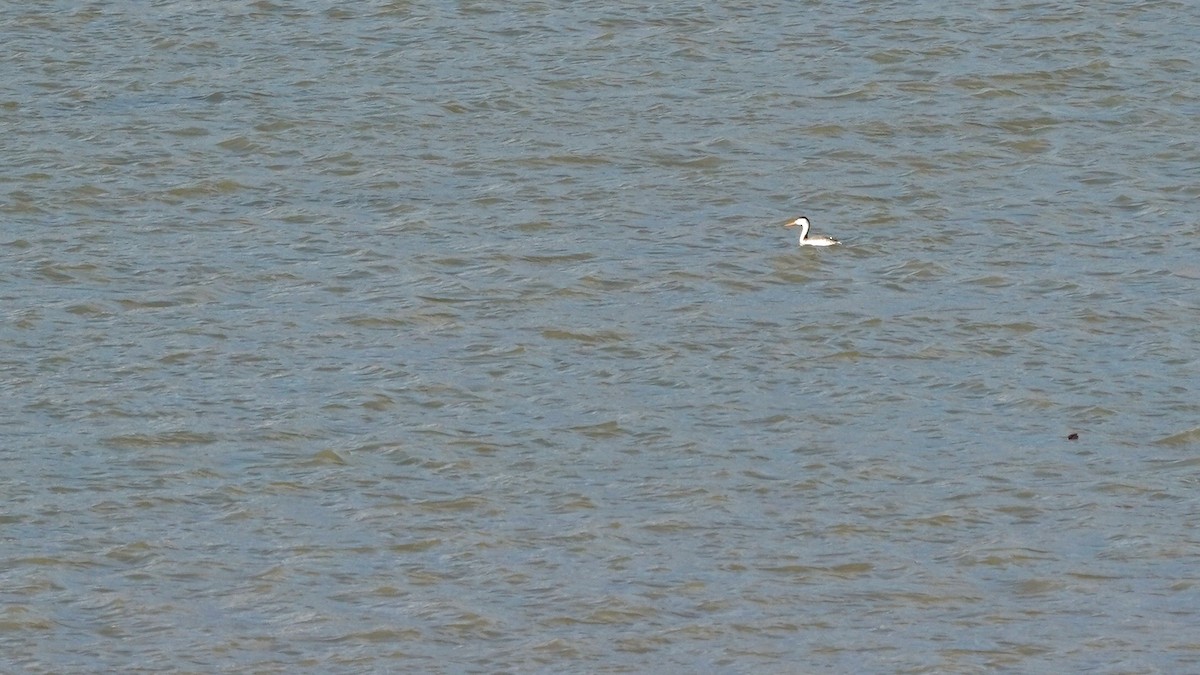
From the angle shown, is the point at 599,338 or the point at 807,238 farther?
the point at 807,238

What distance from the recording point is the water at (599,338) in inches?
464

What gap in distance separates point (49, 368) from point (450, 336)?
3033mm

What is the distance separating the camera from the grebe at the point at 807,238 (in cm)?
1770

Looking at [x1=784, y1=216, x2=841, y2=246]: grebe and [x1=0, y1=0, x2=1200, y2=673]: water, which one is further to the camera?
[x1=784, y1=216, x2=841, y2=246]: grebe

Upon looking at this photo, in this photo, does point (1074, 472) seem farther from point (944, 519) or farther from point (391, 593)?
point (391, 593)

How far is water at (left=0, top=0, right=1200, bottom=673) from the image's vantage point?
464 inches

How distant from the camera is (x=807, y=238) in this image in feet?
58.3

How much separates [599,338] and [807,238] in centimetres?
261

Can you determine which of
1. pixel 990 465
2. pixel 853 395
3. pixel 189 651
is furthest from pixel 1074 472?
pixel 189 651

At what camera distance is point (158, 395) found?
14.9 metres

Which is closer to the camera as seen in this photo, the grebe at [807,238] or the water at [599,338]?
the water at [599,338]

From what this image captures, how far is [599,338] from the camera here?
16.1 meters

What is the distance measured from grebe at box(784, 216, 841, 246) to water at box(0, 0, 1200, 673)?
0.64 feet

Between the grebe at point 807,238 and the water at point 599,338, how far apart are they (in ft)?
0.64
